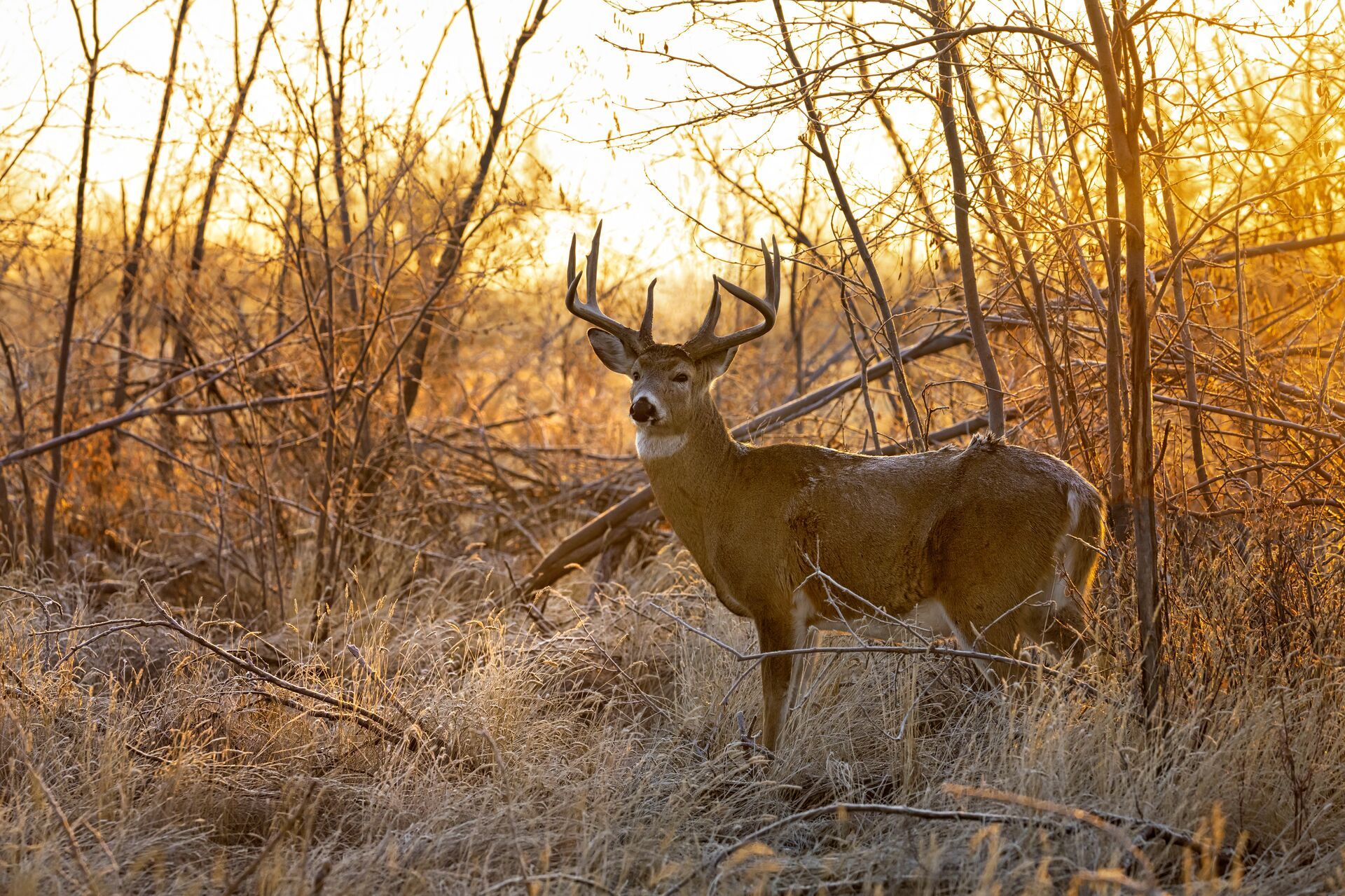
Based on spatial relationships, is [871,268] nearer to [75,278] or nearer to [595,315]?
[595,315]

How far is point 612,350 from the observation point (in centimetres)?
593

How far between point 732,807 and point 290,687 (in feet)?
5.88

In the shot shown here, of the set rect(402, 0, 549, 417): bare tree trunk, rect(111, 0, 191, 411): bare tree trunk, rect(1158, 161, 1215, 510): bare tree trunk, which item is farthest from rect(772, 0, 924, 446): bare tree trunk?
rect(111, 0, 191, 411): bare tree trunk

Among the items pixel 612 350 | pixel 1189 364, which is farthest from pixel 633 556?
pixel 1189 364

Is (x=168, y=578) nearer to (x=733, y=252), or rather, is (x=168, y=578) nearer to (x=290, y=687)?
(x=290, y=687)

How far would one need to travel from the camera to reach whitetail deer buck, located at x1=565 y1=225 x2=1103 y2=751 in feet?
16.0

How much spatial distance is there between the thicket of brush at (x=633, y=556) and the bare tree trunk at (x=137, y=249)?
101 mm

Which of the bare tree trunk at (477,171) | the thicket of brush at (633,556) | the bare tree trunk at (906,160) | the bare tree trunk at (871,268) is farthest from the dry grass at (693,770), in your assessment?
the bare tree trunk at (477,171)

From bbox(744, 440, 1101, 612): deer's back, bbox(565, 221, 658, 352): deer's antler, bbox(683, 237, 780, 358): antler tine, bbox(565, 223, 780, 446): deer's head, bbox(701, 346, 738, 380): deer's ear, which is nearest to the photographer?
bbox(744, 440, 1101, 612): deer's back

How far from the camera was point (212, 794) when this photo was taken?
4477 mm

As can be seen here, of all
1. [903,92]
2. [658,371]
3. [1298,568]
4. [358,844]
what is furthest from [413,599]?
[1298,568]

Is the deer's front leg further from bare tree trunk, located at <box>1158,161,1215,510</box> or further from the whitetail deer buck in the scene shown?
bare tree trunk, located at <box>1158,161,1215,510</box>

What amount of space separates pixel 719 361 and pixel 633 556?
2.98m

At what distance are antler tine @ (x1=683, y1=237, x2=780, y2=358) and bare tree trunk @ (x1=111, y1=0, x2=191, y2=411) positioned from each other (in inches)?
164
